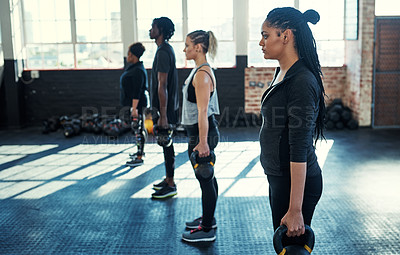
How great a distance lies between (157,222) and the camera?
11.0 feet

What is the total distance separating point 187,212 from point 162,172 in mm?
1317

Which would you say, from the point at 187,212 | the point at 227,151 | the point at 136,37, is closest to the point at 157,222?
the point at 187,212

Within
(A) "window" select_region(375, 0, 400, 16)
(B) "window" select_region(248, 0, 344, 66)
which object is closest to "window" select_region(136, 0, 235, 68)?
(B) "window" select_region(248, 0, 344, 66)

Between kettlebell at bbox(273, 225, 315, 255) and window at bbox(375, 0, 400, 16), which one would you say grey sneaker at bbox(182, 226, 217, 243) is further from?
window at bbox(375, 0, 400, 16)

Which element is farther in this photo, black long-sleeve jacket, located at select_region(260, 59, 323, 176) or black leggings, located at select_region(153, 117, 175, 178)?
black leggings, located at select_region(153, 117, 175, 178)

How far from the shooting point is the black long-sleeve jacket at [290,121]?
5.10 feet

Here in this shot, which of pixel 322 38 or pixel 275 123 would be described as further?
pixel 322 38

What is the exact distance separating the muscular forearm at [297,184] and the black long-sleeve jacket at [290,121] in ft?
0.09

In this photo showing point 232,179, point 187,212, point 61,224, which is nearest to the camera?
point 61,224

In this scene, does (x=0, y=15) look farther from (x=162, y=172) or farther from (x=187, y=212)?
(x=187, y=212)

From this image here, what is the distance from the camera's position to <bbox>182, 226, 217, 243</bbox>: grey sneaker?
2.97 meters

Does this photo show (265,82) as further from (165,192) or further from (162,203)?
(162,203)

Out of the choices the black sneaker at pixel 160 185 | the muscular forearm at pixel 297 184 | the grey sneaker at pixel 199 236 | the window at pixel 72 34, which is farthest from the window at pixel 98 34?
the muscular forearm at pixel 297 184

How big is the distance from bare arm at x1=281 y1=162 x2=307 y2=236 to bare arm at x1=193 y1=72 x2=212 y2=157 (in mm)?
1166
